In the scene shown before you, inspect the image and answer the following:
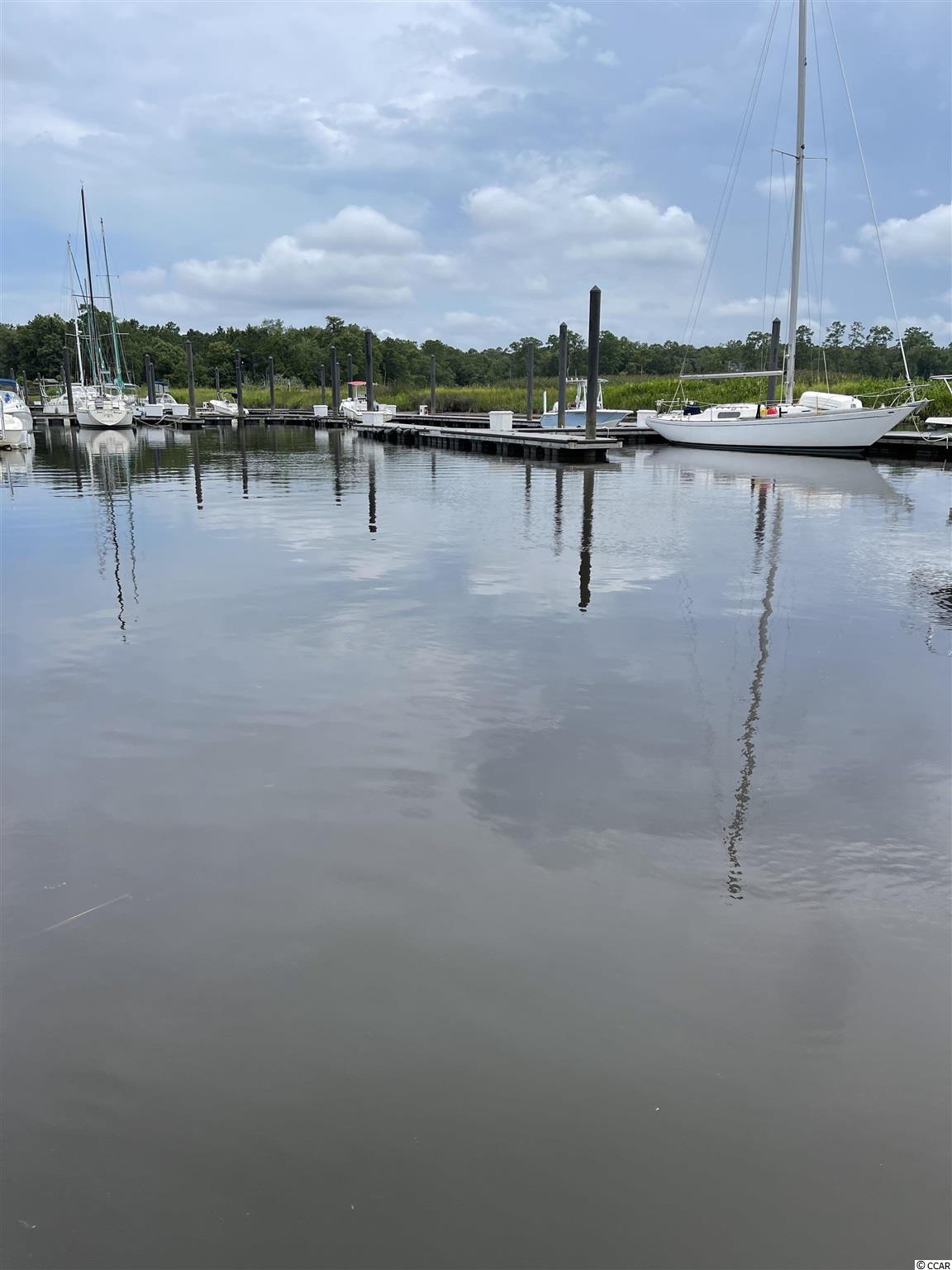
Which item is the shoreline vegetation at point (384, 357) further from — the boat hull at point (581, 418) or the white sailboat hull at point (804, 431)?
the white sailboat hull at point (804, 431)

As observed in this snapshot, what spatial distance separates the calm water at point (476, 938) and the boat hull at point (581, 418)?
3954cm

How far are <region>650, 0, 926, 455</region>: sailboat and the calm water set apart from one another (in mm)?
23043

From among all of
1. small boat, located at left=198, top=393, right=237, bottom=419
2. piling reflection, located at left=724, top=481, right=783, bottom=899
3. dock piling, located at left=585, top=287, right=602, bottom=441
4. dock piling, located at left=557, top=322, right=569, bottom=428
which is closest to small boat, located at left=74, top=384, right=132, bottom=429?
small boat, located at left=198, top=393, right=237, bottom=419

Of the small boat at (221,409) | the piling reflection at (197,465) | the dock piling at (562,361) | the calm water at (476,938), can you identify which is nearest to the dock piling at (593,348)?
the dock piling at (562,361)

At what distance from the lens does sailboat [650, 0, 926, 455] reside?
2973 centimetres

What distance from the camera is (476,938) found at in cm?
390

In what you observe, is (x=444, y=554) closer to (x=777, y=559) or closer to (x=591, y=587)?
(x=591, y=587)

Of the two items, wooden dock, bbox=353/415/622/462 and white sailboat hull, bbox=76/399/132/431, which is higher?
white sailboat hull, bbox=76/399/132/431

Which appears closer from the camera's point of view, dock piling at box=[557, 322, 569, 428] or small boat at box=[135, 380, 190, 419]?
dock piling at box=[557, 322, 569, 428]

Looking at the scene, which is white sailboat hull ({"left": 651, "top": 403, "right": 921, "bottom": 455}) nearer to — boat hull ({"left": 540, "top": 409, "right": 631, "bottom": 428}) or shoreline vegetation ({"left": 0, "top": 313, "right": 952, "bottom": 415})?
boat hull ({"left": 540, "top": 409, "right": 631, "bottom": 428})

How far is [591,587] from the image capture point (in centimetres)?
1076

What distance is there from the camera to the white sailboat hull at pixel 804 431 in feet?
96.6

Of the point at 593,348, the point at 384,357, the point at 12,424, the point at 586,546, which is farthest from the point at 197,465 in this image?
the point at 384,357

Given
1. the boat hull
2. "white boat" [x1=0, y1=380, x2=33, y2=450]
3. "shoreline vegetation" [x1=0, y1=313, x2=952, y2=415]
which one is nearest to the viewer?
"white boat" [x1=0, y1=380, x2=33, y2=450]
